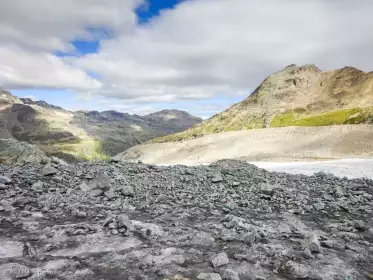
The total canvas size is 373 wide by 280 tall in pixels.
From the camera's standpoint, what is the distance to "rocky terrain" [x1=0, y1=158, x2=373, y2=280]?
8859 millimetres

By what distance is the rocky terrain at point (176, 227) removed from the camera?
29.1 feet

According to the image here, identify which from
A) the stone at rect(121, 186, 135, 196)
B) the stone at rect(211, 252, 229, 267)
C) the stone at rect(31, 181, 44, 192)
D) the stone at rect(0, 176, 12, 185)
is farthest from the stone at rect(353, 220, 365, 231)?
the stone at rect(0, 176, 12, 185)

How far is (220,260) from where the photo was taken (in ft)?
30.2

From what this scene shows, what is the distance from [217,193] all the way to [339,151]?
333ft

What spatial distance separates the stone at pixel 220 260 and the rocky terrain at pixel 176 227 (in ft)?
0.09

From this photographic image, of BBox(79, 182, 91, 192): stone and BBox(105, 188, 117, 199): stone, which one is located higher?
BBox(79, 182, 91, 192): stone

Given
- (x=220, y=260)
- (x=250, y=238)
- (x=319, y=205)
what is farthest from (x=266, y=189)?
(x=220, y=260)

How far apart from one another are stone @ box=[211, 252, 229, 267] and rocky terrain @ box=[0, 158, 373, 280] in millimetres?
27

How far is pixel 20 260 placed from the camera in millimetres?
8836

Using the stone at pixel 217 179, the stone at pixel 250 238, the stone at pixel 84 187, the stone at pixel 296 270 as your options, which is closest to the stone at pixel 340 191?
the stone at pixel 217 179

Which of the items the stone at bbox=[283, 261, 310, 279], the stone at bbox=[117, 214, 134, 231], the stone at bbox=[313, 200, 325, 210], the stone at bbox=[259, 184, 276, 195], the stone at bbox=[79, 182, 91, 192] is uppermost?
the stone at bbox=[79, 182, 91, 192]

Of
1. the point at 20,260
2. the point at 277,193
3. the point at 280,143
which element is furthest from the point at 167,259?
the point at 280,143

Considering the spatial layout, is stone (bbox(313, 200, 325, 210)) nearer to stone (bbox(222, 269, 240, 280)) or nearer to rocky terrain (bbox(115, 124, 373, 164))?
stone (bbox(222, 269, 240, 280))

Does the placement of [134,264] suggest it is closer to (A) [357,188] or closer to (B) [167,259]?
(B) [167,259]
